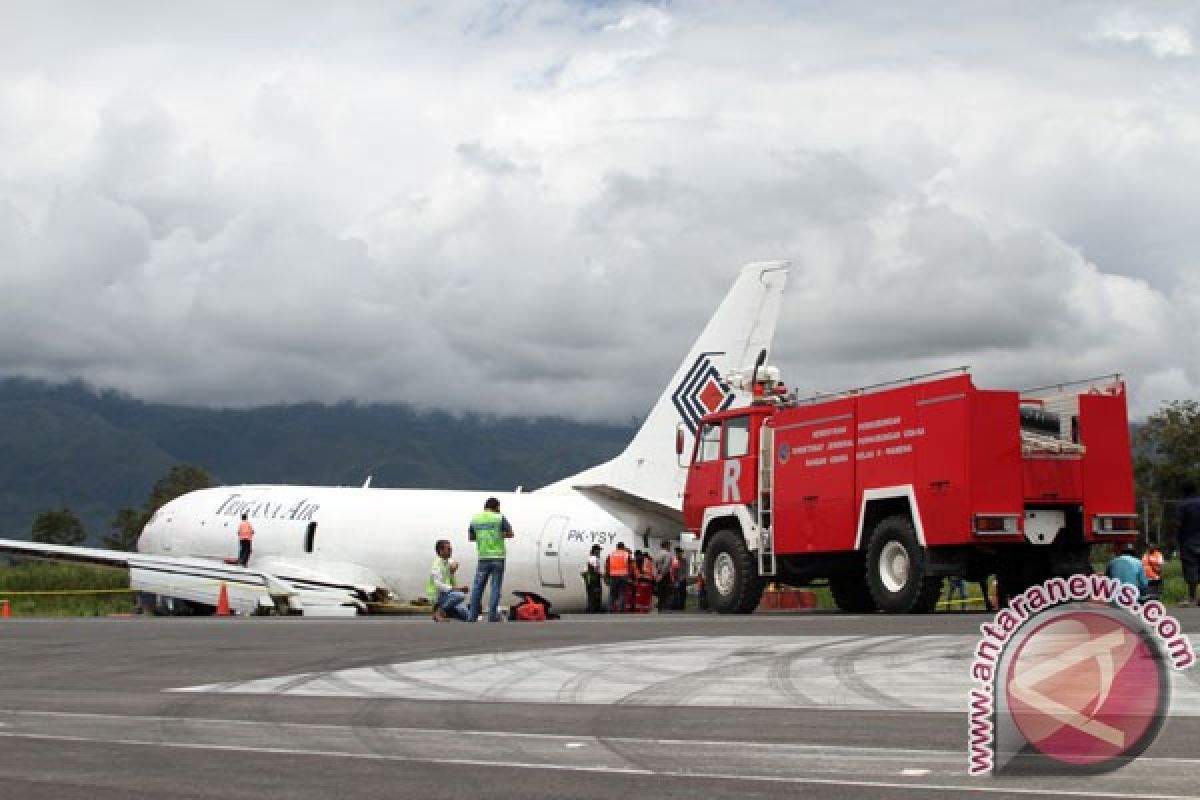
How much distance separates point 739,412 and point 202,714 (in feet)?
54.5

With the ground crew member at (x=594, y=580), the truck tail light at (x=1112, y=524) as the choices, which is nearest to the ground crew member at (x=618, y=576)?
the ground crew member at (x=594, y=580)

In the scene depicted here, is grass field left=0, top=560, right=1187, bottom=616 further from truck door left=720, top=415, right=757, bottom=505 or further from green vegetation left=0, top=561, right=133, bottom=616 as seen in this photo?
truck door left=720, top=415, right=757, bottom=505

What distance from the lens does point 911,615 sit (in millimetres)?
22172

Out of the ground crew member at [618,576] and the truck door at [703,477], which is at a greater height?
the truck door at [703,477]

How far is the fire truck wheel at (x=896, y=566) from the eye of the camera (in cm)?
2233

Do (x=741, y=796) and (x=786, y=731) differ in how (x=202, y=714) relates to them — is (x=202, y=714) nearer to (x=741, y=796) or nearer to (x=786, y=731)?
(x=786, y=731)

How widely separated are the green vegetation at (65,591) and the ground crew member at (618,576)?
731 inches

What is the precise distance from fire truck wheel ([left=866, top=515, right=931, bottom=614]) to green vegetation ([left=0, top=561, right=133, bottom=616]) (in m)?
26.3

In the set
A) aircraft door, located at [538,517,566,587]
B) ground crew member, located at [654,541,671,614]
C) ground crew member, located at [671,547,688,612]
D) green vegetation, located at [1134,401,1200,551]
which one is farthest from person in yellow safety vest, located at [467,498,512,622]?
green vegetation, located at [1134,401,1200,551]

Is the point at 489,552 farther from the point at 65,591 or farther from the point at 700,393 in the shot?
the point at 65,591

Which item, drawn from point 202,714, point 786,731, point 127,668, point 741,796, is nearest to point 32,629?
point 127,668

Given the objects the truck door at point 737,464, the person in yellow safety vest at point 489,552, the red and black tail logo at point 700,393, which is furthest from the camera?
the red and black tail logo at point 700,393

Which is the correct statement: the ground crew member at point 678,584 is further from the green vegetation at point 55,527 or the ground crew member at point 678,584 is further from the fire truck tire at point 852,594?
the green vegetation at point 55,527

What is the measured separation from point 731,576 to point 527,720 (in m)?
16.0
